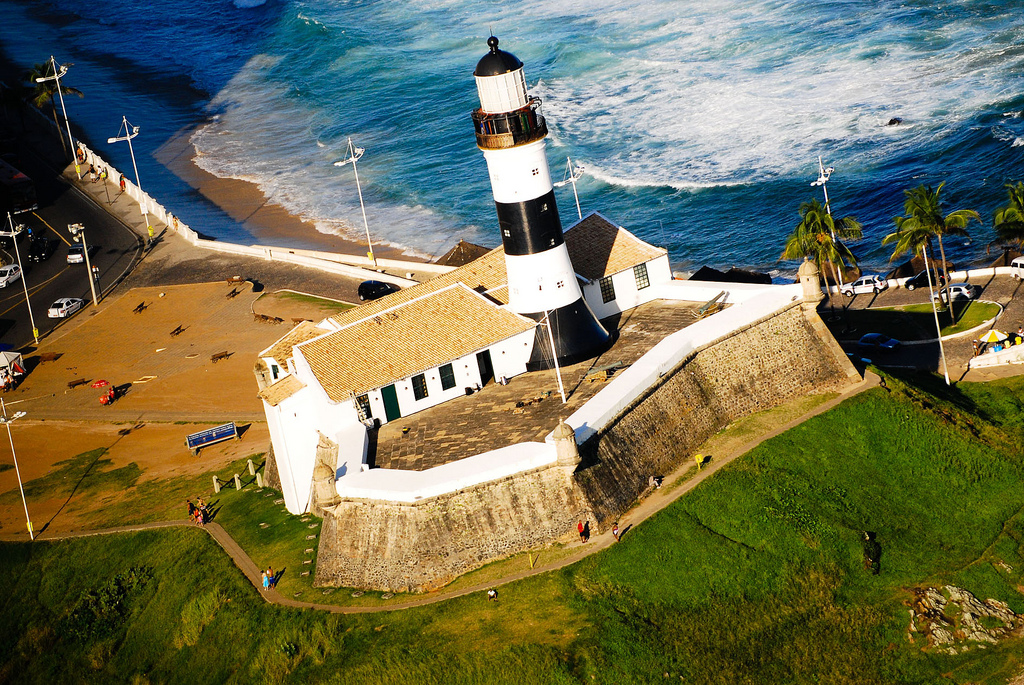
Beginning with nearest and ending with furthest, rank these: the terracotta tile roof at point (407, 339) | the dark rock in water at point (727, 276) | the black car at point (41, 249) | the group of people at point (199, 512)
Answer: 1. the terracotta tile roof at point (407, 339)
2. the group of people at point (199, 512)
3. the dark rock in water at point (727, 276)
4. the black car at point (41, 249)

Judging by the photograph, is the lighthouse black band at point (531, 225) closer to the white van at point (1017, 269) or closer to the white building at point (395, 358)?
the white building at point (395, 358)

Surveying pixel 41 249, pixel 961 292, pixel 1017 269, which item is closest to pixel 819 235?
pixel 961 292

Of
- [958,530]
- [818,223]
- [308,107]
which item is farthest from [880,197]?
[308,107]

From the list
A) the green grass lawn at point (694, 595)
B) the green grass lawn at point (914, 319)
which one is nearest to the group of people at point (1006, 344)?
the green grass lawn at point (914, 319)

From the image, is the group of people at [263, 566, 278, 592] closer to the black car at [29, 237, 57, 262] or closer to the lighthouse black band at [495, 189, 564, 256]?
the lighthouse black band at [495, 189, 564, 256]

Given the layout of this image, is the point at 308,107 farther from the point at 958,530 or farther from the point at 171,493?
the point at 958,530

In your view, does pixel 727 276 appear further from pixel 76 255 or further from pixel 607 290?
pixel 76 255
